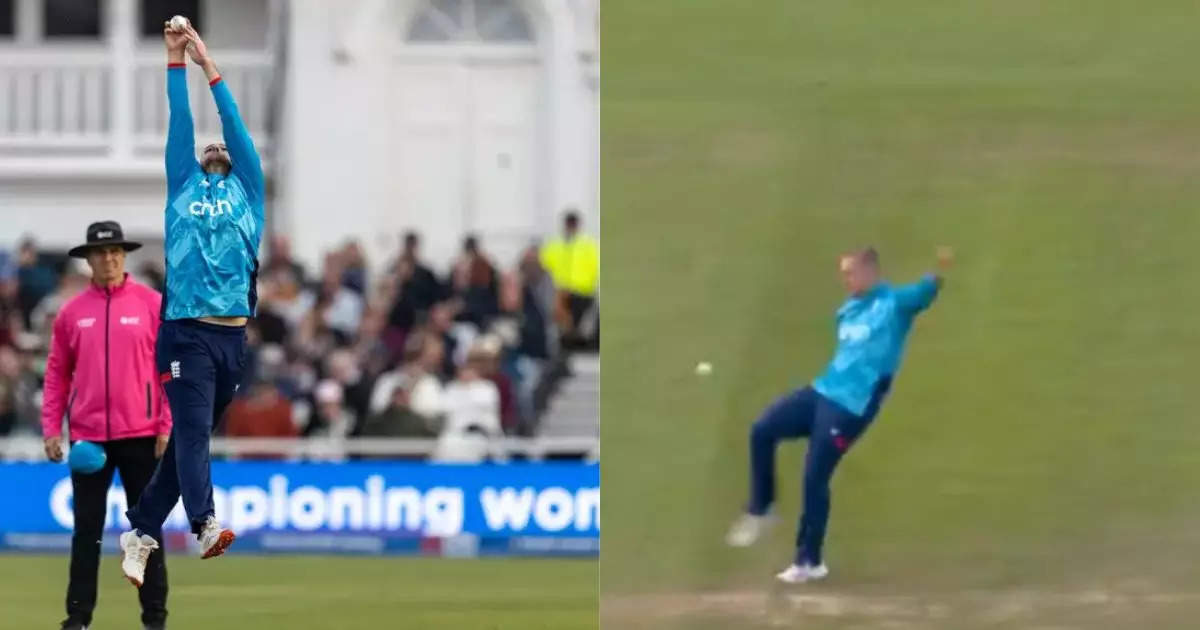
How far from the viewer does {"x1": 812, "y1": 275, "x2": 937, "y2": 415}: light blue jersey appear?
10.1 m

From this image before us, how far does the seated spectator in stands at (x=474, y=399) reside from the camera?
19156 millimetres

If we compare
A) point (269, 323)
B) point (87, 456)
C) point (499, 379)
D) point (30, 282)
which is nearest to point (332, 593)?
point (87, 456)

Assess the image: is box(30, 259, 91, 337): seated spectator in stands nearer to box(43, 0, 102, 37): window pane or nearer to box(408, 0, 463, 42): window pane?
box(408, 0, 463, 42): window pane

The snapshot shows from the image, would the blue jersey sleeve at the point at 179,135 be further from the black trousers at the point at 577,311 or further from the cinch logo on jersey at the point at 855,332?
the black trousers at the point at 577,311

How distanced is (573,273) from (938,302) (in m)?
11.1

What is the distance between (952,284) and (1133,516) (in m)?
1.20

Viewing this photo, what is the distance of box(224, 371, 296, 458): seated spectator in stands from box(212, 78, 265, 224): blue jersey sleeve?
9.91 metres

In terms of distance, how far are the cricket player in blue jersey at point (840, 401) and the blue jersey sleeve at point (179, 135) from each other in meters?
2.60

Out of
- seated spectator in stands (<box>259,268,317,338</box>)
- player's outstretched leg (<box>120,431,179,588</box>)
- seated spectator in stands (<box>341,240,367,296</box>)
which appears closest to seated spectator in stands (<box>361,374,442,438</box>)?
seated spectator in stands (<box>259,268,317,338</box>)

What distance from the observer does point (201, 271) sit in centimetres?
907

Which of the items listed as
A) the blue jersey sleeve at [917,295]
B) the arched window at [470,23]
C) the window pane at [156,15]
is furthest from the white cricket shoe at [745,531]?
the window pane at [156,15]

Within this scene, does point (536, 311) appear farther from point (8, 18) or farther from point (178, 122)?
point (8, 18)

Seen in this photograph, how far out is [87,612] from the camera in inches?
397

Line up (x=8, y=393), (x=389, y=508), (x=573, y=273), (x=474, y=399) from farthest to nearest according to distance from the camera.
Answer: (x=573, y=273) → (x=8, y=393) → (x=474, y=399) → (x=389, y=508)
